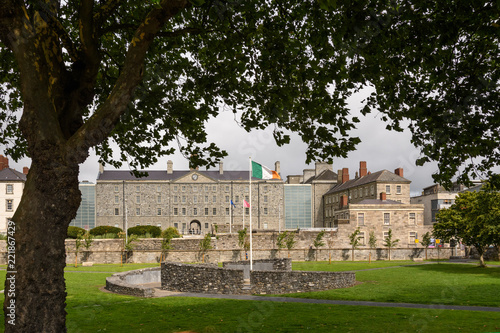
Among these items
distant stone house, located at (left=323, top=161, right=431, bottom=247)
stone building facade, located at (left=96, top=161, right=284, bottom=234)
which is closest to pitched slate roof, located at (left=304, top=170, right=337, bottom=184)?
stone building facade, located at (left=96, top=161, right=284, bottom=234)

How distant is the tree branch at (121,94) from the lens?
787 centimetres

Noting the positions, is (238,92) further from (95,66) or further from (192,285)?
(192,285)

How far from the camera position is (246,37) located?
11.0 meters

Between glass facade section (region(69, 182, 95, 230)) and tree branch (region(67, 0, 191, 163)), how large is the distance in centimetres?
9281

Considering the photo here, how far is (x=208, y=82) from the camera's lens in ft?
41.4

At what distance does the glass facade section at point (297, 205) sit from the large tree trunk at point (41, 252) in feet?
312

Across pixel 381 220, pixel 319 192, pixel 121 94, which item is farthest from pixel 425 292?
pixel 319 192

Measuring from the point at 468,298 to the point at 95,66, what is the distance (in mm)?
18353

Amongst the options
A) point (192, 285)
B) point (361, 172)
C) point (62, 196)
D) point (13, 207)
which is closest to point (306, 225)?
point (361, 172)

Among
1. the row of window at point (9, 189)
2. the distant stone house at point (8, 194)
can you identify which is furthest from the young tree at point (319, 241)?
the row of window at point (9, 189)

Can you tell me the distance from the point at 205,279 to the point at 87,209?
81.5m

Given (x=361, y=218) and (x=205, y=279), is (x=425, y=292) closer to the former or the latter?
(x=205, y=279)

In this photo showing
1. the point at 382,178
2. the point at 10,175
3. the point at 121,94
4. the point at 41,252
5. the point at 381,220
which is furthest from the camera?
the point at 10,175

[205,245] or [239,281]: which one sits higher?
[239,281]
